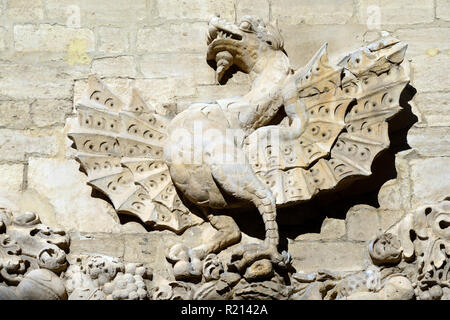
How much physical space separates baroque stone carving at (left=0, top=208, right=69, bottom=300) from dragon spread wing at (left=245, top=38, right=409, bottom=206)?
36.0 inches

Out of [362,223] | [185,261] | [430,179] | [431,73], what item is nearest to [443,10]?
[431,73]

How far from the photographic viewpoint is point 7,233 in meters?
4.81

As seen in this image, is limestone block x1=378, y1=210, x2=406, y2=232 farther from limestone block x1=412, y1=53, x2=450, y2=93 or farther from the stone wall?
limestone block x1=412, y1=53, x2=450, y2=93

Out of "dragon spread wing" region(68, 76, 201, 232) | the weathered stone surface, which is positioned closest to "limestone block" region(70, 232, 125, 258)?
"dragon spread wing" region(68, 76, 201, 232)

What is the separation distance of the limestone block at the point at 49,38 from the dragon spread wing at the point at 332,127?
98 centimetres

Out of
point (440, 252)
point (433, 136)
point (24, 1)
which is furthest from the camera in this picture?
point (24, 1)

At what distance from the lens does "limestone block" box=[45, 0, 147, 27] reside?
5.31 m

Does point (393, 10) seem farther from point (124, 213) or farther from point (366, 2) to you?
point (124, 213)

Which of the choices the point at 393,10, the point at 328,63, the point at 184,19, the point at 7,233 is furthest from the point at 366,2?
the point at 7,233

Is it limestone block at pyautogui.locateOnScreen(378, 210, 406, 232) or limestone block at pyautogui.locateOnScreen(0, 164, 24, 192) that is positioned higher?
limestone block at pyautogui.locateOnScreen(0, 164, 24, 192)

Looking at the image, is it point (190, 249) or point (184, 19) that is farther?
point (184, 19)

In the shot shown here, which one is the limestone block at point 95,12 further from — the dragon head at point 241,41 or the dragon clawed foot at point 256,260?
the dragon clawed foot at point 256,260

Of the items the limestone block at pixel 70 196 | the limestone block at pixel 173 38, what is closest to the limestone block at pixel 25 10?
the limestone block at pixel 173 38

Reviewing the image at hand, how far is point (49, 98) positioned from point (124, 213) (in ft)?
2.21
